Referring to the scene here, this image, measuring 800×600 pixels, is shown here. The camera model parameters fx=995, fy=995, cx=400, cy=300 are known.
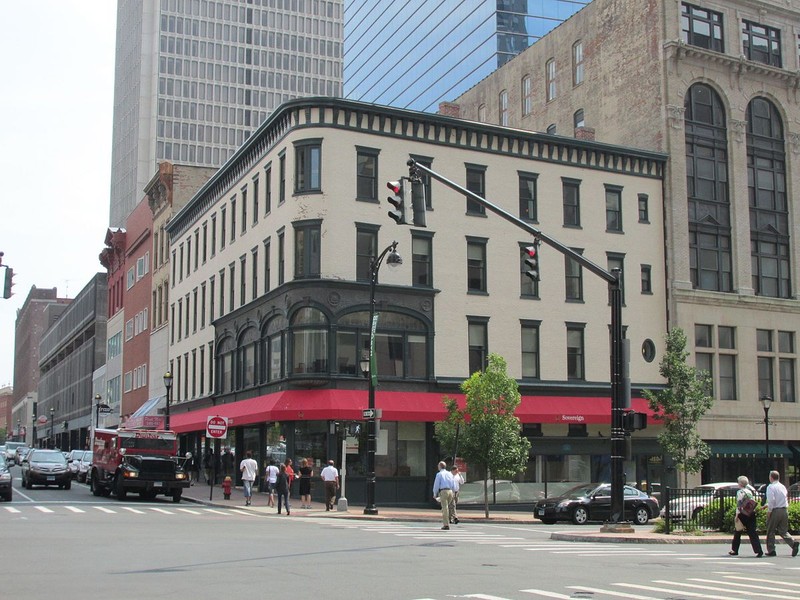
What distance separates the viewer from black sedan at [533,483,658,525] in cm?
3303

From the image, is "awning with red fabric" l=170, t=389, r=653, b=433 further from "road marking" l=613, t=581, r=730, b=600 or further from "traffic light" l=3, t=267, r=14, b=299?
"road marking" l=613, t=581, r=730, b=600

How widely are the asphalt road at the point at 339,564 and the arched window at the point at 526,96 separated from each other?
1505 inches

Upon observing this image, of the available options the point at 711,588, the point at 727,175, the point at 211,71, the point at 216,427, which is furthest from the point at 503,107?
the point at 211,71

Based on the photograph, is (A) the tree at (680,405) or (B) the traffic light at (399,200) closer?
(B) the traffic light at (399,200)

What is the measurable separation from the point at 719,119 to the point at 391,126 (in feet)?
60.2

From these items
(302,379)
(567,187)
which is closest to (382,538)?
(302,379)

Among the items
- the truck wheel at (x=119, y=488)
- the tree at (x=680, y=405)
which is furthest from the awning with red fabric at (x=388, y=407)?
the truck wheel at (x=119, y=488)

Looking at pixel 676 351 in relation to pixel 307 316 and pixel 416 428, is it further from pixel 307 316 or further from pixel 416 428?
pixel 307 316

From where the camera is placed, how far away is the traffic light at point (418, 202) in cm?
1983

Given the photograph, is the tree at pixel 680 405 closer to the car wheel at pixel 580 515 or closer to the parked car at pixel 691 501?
the car wheel at pixel 580 515

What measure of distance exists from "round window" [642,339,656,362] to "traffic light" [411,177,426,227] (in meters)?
28.2

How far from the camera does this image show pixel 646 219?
48.0m

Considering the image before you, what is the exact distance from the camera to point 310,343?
3947 centimetres

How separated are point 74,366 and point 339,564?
337 ft
